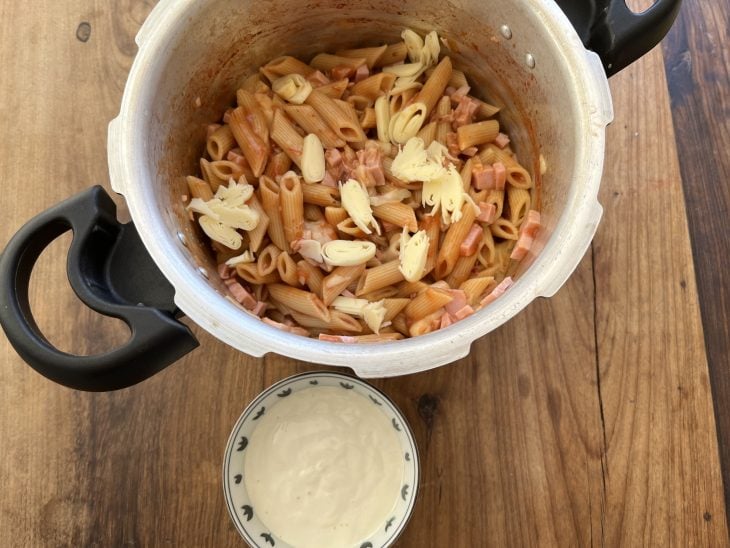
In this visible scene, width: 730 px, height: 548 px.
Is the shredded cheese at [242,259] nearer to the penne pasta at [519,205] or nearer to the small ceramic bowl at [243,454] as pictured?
the small ceramic bowl at [243,454]

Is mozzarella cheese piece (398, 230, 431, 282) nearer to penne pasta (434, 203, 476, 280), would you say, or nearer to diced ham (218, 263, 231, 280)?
penne pasta (434, 203, 476, 280)

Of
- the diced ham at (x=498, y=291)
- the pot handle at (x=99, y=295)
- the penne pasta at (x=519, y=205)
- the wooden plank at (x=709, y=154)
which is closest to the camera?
the pot handle at (x=99, y=295)

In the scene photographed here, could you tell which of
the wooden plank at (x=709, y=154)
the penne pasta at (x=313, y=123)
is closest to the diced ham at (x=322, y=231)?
the penne pasta at (x=313, y=123)

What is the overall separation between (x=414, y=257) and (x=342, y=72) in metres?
0.27

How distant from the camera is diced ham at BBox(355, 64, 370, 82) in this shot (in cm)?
82

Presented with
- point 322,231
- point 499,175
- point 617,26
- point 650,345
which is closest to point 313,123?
point 322,231

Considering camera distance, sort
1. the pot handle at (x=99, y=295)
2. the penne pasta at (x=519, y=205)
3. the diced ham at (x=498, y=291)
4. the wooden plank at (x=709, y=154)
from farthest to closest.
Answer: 1. the wooden plank at (x=709, y=154)
2. the penne pasta at (x=519, y=205)
3. the diced ham at (x=498, y=291)
4. the pot handle at (x=99, y=295)

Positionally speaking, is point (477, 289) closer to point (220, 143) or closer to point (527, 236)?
point (527, 236)

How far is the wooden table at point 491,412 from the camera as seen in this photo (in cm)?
78

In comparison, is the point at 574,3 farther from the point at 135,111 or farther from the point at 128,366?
the point at 128,366

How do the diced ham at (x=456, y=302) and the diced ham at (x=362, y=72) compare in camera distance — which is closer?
the diced ham at (x=456, y=302)

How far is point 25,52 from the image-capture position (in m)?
→ 0.89

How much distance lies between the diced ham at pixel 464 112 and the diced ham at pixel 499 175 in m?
0.08

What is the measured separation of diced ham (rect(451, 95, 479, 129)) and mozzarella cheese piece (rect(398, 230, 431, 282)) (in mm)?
165
